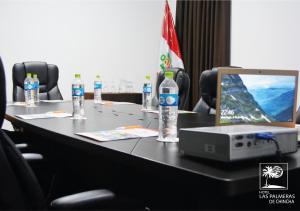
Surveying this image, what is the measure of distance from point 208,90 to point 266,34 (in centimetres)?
168

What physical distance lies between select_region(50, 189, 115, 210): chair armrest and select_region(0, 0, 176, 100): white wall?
391cm

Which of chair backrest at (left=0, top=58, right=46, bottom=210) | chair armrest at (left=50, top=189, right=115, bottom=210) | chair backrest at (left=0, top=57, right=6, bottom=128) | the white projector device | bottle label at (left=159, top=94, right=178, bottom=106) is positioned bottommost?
chair armrest at (left=50, top=189, right=115, bottom=210)

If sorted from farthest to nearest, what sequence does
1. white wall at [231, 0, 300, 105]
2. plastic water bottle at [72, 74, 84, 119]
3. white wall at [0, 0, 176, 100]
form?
white wall at [0, 0, 176, 100], white wall at [231, 0, 300, 105], plastic water bottle at [72, 74, 84, 119]

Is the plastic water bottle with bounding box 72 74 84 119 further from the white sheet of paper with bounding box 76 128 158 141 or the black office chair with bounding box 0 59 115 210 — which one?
the black office chair with bounding box 0 59 115 210

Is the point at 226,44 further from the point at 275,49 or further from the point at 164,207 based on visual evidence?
the point at 164,207

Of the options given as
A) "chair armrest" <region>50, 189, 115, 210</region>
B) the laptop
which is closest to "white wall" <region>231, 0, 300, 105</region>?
the laptop

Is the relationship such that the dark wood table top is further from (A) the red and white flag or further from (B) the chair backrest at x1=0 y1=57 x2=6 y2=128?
(A) the red and white flag

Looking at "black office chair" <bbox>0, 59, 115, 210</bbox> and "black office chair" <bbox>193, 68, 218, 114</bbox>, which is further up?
"black office chair" <bbox>193, 68, 218, 114</bbox>

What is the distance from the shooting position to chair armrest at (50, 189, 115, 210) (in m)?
1.12

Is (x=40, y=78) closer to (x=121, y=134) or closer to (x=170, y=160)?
(x=121, y=134)

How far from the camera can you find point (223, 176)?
0.94 m

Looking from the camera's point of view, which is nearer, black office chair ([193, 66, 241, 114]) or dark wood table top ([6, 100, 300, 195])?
dark wood table top ([6, 100, 300, 195])

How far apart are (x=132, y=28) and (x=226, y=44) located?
5.27 feet

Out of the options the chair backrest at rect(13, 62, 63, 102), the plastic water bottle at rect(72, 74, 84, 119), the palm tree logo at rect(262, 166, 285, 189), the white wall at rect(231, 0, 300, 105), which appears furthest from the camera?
the white wall at rect(231, 0, 300, 105)
